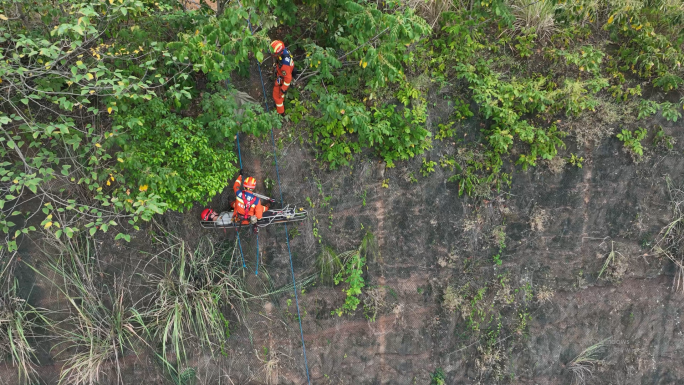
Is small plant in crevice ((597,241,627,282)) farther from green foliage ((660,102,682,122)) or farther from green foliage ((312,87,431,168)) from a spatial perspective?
green foliage ((312,87,431,168))

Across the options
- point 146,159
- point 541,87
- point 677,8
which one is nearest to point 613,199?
point 541,87

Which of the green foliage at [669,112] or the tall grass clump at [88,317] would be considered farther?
the green foliage at [669,112]

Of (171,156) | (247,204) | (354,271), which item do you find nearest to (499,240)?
(354,271)

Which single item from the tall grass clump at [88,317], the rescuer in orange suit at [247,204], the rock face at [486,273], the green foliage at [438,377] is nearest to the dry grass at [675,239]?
the rock face at [486,273]

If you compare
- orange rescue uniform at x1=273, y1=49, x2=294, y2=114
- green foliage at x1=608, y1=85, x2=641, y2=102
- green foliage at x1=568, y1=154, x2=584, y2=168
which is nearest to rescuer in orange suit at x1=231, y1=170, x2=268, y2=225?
orange rescue uniform at x1=273, y1=49, x2=294, y2=114

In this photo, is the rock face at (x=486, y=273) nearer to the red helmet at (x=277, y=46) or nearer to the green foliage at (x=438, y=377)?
the green foliage at (x=438, y=377)

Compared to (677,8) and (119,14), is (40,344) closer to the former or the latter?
(119,14)
